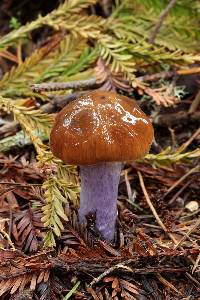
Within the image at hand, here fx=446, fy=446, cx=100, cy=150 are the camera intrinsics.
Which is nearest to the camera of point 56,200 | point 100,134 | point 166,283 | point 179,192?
point 100,134

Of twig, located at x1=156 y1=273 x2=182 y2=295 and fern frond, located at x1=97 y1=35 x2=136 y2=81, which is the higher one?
fern frond, located at x1=97 y1=35 x2=136 y2=81

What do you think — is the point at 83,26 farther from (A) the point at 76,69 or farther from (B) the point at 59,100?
(B) the point at 59,100

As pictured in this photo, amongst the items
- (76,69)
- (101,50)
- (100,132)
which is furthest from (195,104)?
(100,132)

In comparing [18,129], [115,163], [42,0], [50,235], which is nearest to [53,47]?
[18,129]

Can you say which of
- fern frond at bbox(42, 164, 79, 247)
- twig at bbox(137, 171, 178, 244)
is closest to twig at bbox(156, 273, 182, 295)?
twig at bbox(137, 171, 178, 244)

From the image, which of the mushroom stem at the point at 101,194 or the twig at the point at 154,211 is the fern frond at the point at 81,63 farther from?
the mushroom stem at the point at 101,194

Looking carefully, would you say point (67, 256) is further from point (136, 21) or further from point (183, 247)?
point (136, 21)

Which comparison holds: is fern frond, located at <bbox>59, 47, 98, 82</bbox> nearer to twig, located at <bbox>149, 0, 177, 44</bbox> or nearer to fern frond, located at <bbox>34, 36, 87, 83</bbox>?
fern frond, located at <bbox>34, 36, 87, 83</bbox>
